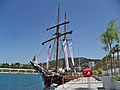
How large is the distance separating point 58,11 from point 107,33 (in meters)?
20.9

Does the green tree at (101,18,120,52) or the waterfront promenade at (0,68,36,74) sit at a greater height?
the green tree at (101,18,120,52)

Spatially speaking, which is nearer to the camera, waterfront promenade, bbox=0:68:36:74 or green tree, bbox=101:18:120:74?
green tree, bbox=101:18:120:74

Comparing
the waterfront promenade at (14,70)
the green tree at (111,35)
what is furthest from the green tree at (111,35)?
the waterfront promenade at (14,70)

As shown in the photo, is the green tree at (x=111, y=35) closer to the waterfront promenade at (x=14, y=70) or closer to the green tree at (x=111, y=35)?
the green tree at (x=111, y=35)

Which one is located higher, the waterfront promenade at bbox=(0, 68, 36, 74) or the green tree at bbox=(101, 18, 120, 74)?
the green tree at bbox=(101, 18, 120, 74)

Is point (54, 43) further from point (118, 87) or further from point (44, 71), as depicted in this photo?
point (118, 87)

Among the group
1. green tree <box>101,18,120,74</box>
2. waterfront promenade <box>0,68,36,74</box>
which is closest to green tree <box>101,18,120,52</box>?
green tree <box>101,18,120,74</box>

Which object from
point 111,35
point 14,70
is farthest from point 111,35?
point 14,70

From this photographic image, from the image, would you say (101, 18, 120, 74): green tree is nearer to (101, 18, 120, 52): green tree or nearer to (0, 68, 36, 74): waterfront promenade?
(101, 18, 120, 52): green tree

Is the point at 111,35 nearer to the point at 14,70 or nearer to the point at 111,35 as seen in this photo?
the point at 111,35

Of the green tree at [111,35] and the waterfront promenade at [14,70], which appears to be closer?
the green tree at [111,35]

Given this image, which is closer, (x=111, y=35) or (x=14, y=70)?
(x=111, y=35)

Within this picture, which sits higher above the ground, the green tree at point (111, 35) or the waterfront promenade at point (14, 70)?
the green tree at point (111, 35)

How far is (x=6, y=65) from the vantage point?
136750mm
